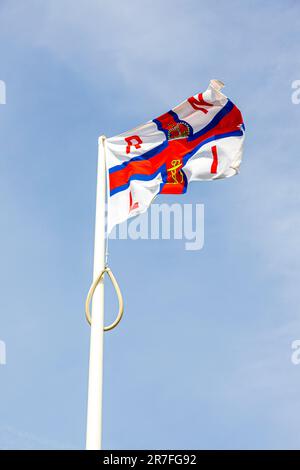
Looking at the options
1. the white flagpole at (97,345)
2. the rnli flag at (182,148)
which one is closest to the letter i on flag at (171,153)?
the rnli flag at (182,148)

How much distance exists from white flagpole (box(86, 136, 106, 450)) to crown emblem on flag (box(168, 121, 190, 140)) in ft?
10.5

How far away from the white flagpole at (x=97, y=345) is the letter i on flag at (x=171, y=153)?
1.85 ft

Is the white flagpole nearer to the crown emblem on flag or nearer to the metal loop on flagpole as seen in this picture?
the metal loop on flagpole

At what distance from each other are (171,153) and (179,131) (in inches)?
20.8

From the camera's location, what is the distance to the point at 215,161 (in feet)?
56.8

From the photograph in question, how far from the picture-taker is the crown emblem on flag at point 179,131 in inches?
677

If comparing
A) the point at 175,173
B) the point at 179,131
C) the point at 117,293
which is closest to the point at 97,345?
the point at 117,293

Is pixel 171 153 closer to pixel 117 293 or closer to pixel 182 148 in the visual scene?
→ pixel 182 148

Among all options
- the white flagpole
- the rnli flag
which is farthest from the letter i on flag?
the white flagpole

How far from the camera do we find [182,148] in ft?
56.9

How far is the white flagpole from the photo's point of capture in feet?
37.4

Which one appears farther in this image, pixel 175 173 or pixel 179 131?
pixel 179 131

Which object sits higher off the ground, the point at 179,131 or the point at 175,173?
the point at 179,131
